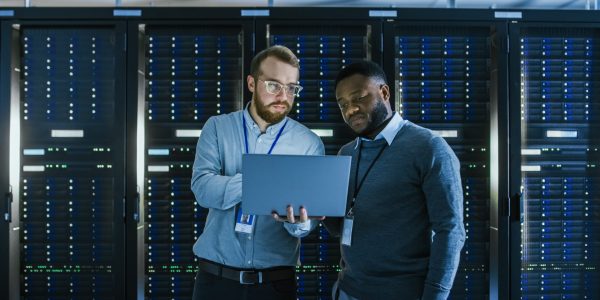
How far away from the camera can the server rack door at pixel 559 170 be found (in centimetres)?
268

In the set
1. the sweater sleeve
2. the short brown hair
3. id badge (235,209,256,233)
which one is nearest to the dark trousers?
id badge (235,209,256,233)

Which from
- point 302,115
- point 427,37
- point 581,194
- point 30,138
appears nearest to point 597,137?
point 581,194

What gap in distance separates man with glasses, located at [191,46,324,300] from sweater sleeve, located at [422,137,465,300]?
1.52ft

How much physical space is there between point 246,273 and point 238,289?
73 millimetres

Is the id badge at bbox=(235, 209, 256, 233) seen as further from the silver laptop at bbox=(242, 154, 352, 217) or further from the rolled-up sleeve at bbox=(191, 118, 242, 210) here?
the silver laptop at bbox=(242, 154, 352, 217)

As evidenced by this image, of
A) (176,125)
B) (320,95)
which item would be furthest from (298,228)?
(176,125)

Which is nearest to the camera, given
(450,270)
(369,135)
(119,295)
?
(450,270)

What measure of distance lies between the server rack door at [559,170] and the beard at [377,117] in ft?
5.21

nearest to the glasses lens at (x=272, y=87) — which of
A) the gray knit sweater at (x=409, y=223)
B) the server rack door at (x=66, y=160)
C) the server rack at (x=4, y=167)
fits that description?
the gray knit sweater at (x=409, y=223)

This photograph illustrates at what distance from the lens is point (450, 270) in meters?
1.31

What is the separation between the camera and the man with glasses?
164cm

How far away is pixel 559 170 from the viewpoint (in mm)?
2682

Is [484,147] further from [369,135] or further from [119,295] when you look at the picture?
[119,295]

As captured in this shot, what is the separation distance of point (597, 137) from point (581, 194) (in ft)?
1.23
